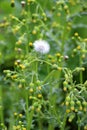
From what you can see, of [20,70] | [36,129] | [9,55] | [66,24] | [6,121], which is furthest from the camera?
[9,55]

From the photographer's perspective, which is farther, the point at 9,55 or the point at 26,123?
the point at 9,55

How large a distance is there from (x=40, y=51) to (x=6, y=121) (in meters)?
1.54

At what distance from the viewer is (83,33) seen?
477 centimetres

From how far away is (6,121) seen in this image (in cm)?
411

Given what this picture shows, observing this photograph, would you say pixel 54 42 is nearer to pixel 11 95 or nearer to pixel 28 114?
pixel 11 95

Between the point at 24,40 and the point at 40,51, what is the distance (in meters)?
0.28

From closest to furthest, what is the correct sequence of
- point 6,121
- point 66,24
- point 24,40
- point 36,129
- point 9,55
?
1. point 24,40
2. point 66,24
3. point 36,129
4. point 6,121
5. point 9,55

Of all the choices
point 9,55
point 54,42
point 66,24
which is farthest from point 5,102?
point 66,24

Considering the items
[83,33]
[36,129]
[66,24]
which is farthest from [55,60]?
[83,33]

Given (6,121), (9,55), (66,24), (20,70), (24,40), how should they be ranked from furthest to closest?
(9,55)
(6,121)
(66,24)
(24,40)
(20,70)


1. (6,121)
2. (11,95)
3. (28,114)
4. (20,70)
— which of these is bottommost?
(6,121)

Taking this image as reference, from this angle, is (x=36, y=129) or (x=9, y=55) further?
(x=9, y=55)

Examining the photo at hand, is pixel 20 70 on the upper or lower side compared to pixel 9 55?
upper

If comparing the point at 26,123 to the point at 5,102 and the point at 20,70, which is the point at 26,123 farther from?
the point at 5,102
